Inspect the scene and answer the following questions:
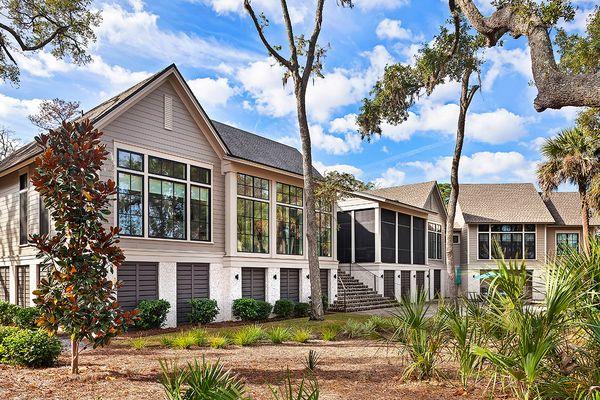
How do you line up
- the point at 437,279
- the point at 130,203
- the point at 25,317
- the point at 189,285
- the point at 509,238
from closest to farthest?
the point at 25,317 < the point at 130,203 < the point at 189,285 < the point at 437,279 < the point at 509,238

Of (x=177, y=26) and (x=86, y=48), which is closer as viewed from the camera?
(x=177, y=26)

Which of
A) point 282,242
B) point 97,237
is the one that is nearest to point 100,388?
point 97,237

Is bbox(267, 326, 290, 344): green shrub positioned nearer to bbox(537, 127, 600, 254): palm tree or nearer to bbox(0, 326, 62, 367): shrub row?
bbox(0, 326, 62, 367): shrub row

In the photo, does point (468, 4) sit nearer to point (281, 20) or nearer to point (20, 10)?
point (281, 20)

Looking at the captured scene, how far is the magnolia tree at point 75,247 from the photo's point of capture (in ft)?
25.1

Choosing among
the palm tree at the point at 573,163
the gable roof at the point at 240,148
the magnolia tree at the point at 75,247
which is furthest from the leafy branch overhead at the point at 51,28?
the palm tree at the point at 573,163

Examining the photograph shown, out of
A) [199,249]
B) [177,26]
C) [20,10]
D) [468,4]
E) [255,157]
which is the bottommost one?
[199,249]

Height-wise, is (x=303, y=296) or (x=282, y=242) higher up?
(x=282, y=242)

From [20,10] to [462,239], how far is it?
93.8 ft

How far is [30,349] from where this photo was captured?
830 centimetres

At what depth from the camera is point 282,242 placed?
779 inches

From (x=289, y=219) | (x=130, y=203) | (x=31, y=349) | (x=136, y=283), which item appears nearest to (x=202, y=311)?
(x=136, y=283)

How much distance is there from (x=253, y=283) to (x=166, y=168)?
5568 mm

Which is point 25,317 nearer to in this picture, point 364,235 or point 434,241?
point 364,235
